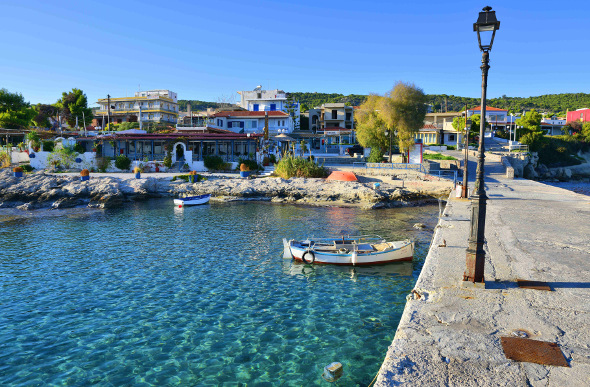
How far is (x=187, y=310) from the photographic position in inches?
455

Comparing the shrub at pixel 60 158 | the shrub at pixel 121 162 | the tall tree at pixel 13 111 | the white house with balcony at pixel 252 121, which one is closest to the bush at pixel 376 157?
the white house with balcony at pixel 252 121

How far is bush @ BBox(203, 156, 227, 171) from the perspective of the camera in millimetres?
47750

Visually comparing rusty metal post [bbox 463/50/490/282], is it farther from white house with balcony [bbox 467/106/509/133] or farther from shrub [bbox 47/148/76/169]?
white house with balcony [bbox 467/106/509/133]

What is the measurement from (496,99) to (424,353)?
596 ft

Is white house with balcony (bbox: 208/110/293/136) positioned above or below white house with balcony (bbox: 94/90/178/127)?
below

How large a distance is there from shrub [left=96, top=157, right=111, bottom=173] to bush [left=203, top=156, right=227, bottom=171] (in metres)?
12.4

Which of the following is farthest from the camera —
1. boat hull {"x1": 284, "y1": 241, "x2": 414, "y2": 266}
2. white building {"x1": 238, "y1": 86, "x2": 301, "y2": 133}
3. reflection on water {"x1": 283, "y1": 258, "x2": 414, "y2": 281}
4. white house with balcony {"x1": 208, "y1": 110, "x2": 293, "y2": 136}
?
white building {"x1": 238, "y1": 86, "x2": 301, "y2": 133}

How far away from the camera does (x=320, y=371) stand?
814cm

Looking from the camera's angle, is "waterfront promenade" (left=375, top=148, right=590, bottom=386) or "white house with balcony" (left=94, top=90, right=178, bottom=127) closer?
"waterfront promenade" (left=375, top=148, right=590, bottom=386)

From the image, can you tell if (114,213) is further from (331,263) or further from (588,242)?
(588,242)

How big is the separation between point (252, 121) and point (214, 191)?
35.6m

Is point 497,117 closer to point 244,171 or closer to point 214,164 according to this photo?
point 244,171

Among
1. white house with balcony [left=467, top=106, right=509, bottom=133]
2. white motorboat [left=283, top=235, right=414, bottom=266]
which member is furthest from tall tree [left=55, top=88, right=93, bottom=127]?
white house with balcony [left=467, top=106, right=509, bottom=133]

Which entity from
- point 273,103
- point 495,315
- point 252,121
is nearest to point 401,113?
point 252,121
